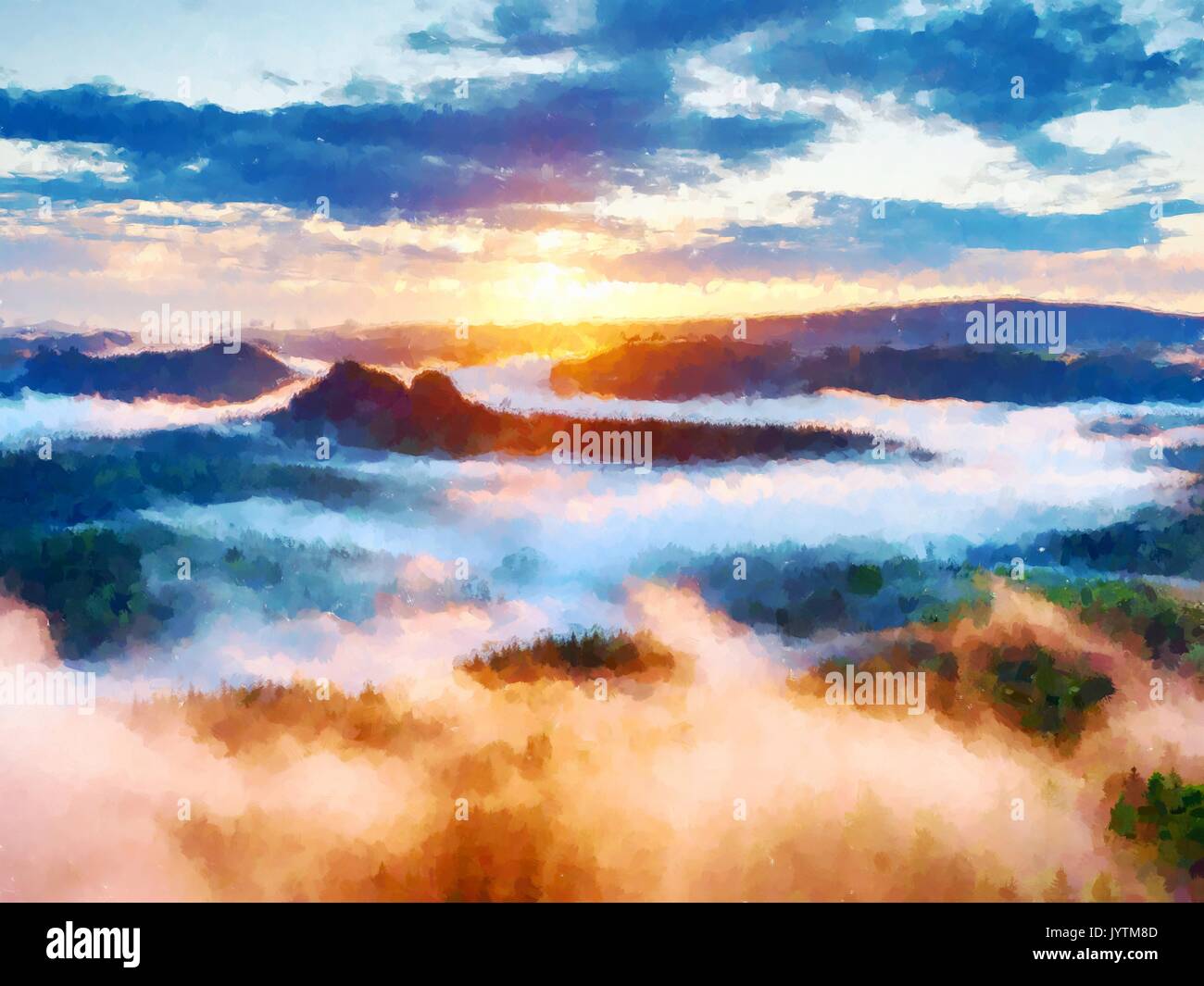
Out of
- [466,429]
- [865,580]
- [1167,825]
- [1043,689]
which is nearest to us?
[1167,825]

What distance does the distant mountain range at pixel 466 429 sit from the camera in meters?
3.29

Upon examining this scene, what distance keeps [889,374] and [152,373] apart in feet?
10.2

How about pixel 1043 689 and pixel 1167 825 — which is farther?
pixel 1043 689

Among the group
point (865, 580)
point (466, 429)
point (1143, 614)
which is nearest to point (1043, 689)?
point (1143, 614)

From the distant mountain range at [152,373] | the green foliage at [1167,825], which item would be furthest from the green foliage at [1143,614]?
the distant mountain range at [152,373]

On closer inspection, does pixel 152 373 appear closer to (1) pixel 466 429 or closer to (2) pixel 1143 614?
(1) pixel 466 429

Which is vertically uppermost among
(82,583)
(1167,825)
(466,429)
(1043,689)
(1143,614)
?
(466,429)

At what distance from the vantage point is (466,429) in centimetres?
334

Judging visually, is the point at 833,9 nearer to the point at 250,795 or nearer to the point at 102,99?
the point at 102,99

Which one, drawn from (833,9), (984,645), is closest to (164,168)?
(833,9)

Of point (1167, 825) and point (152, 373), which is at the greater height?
point (152, 373)

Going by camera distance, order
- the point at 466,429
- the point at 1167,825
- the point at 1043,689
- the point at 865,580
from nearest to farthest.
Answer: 1. the point at 1167,825
2. the point at 1043,689
3. the point at 865,580
4. the point at 466,429

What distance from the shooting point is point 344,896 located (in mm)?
2893
